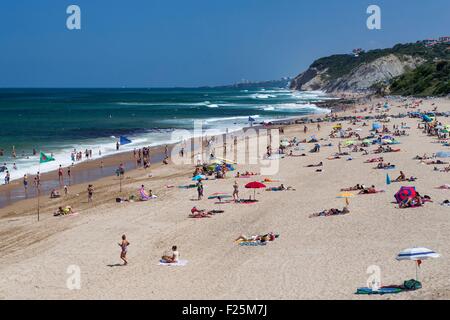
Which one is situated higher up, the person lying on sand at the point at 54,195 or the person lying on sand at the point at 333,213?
the person lying on sand at the point at 333,213

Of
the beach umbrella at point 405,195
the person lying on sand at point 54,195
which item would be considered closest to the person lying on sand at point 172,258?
the beach umbrella at point 405,195

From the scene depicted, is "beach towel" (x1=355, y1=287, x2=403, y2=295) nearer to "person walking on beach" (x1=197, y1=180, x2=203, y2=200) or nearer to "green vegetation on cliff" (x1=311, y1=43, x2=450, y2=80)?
"person walking on beach" (x1=197, y1=180, x2=203, y2=200)

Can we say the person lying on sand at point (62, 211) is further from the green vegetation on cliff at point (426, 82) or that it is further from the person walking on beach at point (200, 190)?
the green vegetation on cliff at point (426, 82)

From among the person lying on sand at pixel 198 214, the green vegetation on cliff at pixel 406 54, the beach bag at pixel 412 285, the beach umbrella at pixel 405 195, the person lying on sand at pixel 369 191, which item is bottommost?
the person lying on sand at pixel 198 214

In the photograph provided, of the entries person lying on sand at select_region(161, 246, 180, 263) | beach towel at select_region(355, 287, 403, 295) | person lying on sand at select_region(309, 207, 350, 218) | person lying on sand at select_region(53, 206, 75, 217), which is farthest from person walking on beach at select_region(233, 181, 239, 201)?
beach towel at select_region(355, 287, 403, 295)

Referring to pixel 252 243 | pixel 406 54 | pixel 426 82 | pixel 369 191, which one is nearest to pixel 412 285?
pixel 252 243

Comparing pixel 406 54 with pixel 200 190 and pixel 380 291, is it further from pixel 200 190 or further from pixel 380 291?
pixel 380 291

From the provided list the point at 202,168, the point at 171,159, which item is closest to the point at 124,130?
the point at 171,159

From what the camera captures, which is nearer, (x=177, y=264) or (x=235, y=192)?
(x=177, y=264)

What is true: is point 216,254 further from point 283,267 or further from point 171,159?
point 171,159
